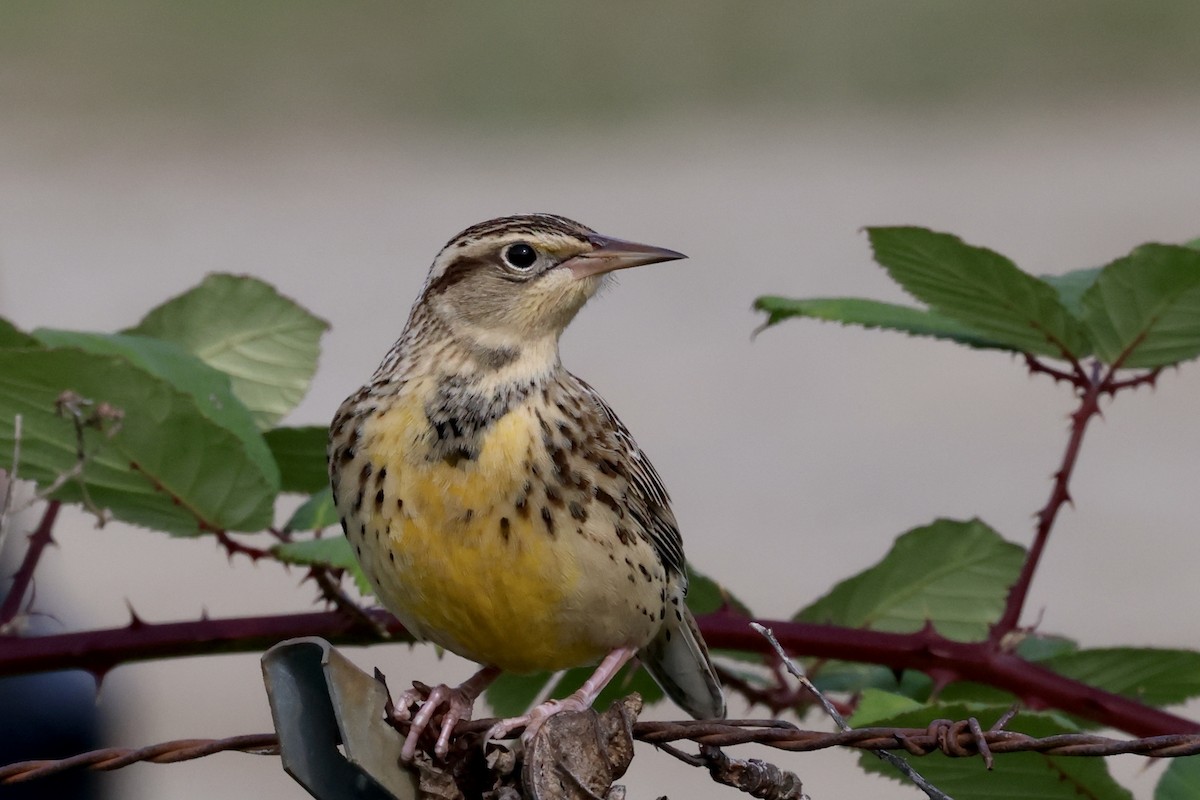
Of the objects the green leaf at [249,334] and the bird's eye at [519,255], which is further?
the green leaf at [249,334]

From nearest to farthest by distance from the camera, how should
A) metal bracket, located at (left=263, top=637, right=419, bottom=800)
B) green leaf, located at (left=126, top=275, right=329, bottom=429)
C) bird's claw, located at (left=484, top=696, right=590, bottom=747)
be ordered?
metal bracket, located at (left=263, top=637, right=419, bottom=800)
bird's claw, located at (left=484, top=696, right=590, bottom=747)
green leaf, located at (left=126, top=275, right=329, bottom=429)

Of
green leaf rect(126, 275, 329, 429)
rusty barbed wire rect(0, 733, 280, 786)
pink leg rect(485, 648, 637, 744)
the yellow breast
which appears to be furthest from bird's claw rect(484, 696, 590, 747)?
green leaf rect(126, 275, 329, 429)

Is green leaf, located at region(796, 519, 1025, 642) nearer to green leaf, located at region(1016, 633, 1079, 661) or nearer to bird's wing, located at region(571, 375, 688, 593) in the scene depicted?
Result: green leaf, located at region(1016, 633, 1079, 661)

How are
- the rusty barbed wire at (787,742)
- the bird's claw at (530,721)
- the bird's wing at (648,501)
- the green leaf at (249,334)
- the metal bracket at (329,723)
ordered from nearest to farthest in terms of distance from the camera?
the metal bracket at (329,723) → the rusty barbed wire at (787,742) → the bird's claw at (530,721) → the bird's wing at (648,501) → the green leaf at (249,334)

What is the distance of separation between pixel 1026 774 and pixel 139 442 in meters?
1.37

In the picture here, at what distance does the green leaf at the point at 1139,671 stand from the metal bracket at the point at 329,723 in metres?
1.28

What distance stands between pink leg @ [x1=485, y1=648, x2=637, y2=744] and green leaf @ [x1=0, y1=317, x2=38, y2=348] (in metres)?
0.96

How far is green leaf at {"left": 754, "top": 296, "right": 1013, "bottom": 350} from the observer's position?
116 inches

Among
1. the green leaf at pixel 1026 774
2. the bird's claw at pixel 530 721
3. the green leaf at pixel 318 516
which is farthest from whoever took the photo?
the green leaf at pixel 318 516

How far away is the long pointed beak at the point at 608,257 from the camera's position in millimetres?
3051

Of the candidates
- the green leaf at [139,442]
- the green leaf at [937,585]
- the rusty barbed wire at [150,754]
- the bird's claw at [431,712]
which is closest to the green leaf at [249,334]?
the green leaf at [139,442]

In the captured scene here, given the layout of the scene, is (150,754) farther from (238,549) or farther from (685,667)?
(685,667)

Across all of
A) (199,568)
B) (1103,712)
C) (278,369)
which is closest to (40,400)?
(278,369)

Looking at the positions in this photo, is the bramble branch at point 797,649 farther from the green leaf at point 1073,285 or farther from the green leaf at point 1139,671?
the green leaf at point 1073,285
